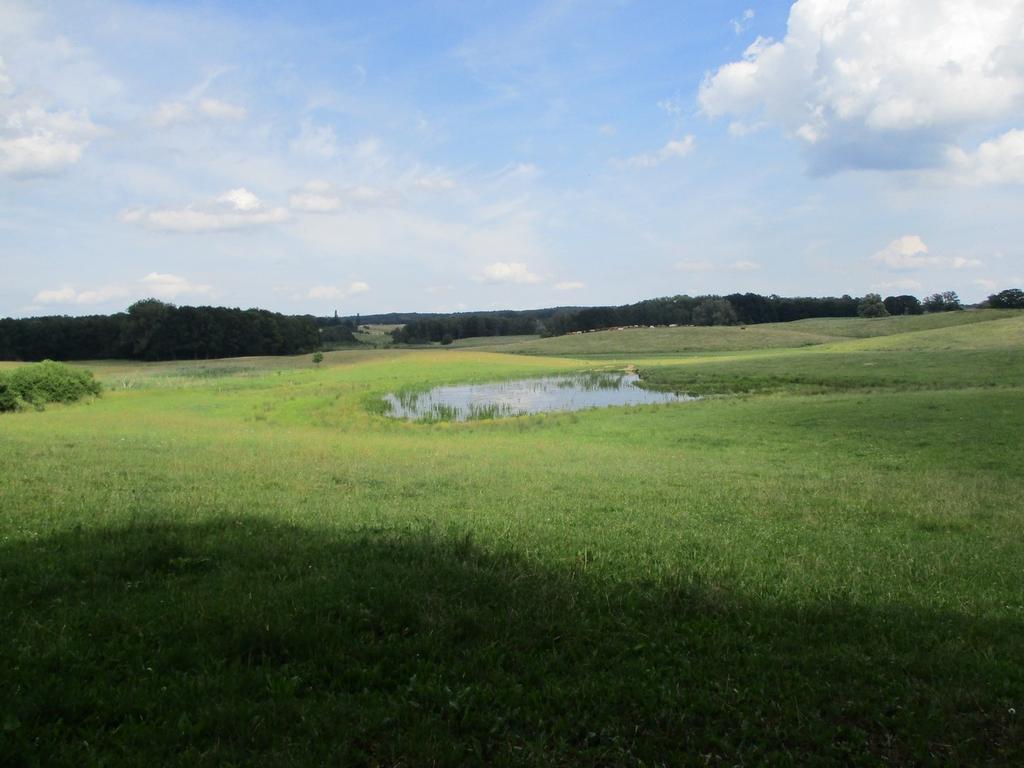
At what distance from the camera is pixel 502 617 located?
5949mm

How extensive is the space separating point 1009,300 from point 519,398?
120 m

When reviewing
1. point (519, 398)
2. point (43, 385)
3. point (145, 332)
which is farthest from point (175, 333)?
point (519, 398)

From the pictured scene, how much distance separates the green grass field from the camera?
4.29m

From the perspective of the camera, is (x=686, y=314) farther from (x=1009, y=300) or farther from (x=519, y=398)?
(x=519, y=398)

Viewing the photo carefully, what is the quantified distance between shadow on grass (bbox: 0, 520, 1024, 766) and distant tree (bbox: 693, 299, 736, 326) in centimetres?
16247

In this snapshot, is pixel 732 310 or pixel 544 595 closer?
pixel 544 595

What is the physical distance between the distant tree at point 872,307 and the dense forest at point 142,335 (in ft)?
420

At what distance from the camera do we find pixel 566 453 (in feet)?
75.3

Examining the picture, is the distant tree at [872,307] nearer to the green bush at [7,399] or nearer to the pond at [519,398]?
the pond at [519,398]

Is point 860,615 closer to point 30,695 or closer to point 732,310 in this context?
point 30,695

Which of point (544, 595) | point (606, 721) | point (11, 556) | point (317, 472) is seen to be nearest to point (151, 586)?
point (11, 556)

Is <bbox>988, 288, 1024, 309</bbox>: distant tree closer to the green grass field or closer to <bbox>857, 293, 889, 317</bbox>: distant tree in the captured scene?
<bbox>857, 293, 889, 317</bbox>: distant tree

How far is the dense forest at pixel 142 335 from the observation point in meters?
108

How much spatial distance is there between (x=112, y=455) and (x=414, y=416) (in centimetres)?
2537
